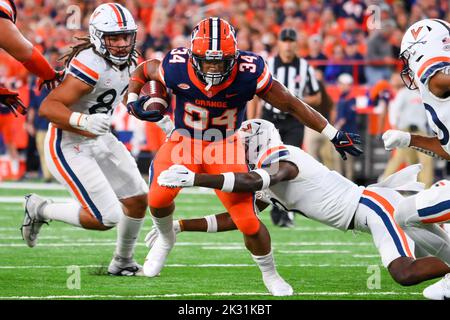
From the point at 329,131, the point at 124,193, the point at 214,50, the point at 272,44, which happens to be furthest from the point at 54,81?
the point at 272,44

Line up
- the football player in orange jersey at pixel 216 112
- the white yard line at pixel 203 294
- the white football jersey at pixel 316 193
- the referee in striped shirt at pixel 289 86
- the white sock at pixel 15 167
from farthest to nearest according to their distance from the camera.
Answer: the white sock at pixel 15 167, the referee in striped shirt at pixel 289 86, the white football jersey at pixel 316 193, the football player in orange jersey at pixel 216 112, the white yard line at pixel 203 294

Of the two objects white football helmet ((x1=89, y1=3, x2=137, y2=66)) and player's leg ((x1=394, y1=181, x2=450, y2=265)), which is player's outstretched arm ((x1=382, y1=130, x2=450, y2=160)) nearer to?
player's leg ((x1=394, y1=181, x2=450, y2=265))

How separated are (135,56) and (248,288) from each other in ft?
5.60

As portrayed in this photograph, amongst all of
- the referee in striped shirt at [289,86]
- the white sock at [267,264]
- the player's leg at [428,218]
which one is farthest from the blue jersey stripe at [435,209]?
the referee in striped shirt at [289,86]

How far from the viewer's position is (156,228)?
587 centimetres

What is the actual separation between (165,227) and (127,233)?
14.4 inches

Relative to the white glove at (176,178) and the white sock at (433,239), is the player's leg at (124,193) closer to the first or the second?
the white glove at (176,178)

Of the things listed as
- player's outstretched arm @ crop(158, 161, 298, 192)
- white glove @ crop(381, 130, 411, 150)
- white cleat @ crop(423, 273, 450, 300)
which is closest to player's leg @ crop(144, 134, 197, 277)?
player's outstretched arm @ crop(158, 161, 298, 192)

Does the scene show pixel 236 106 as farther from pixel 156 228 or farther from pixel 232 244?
pixel 232 244

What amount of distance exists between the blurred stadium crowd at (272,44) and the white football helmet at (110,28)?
552 centimetres

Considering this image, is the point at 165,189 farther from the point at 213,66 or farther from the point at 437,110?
the point at 437,110

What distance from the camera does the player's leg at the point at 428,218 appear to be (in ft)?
16.3

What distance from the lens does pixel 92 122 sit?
5473mm
